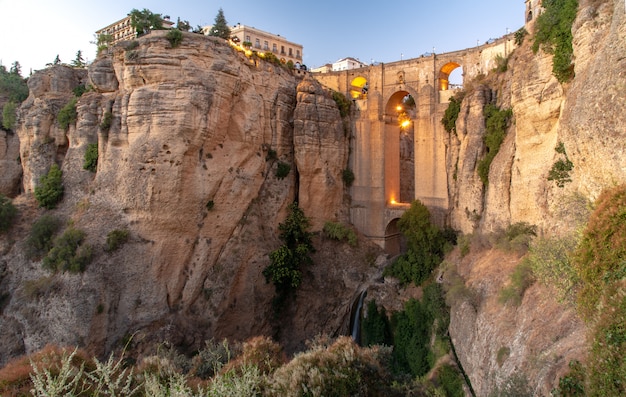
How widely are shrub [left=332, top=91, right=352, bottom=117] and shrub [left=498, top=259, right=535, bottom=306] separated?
625 inches

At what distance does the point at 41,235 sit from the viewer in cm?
1870

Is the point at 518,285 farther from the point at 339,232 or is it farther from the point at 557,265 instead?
the point at 339,232

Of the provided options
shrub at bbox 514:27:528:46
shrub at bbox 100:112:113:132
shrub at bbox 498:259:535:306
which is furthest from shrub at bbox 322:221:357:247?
shrub at bbox 514:27:528:46

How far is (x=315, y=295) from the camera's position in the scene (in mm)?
22375

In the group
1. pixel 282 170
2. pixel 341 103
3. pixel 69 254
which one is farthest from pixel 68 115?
pixel 341 103

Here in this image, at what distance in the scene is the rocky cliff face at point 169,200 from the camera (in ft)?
57.0

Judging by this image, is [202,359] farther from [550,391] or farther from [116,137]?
[116,137]

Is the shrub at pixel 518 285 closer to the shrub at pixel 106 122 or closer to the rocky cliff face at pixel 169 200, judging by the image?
the rocky cliff face at pixel 169 200

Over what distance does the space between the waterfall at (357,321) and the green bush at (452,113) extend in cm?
1000

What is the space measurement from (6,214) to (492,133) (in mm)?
22925

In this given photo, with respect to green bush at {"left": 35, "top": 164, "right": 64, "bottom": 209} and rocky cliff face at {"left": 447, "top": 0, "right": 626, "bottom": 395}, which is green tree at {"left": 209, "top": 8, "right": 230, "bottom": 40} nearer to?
green bush at {"left": 35, "top": 164, "right": 64, "bottom": 209}

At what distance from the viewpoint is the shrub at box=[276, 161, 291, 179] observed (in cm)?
2344

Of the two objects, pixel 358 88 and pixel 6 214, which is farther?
pixel 358 88

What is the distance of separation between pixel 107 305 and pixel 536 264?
16.2m
